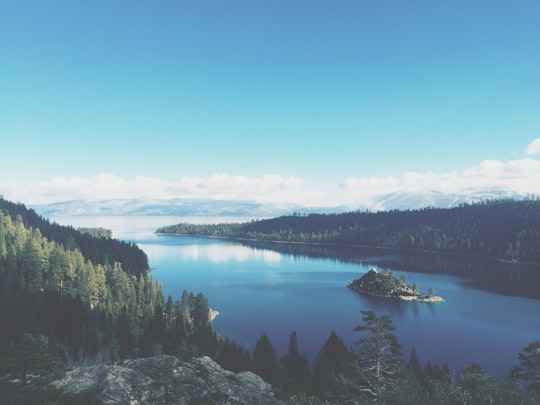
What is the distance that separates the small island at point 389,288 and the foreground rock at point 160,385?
355 ft

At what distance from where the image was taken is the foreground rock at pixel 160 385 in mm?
34750

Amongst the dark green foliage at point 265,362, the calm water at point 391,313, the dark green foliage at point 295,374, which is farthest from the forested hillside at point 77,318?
the calm water at point 391,313

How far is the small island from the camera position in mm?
138625

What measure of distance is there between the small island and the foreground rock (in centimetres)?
10827

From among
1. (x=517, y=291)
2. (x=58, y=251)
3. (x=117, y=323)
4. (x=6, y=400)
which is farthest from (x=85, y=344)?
(x=517, y=291)

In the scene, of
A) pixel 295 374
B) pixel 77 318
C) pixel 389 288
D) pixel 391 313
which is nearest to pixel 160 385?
pixel 295 374

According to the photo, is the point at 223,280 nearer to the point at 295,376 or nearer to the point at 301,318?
the point at 301,318

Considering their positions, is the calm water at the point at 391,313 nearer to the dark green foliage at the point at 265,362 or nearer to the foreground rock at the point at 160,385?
the dark green foliage at the point at 265,362

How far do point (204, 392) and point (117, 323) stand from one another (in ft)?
159

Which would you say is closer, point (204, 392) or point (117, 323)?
point (204, 392)

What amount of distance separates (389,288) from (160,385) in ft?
405

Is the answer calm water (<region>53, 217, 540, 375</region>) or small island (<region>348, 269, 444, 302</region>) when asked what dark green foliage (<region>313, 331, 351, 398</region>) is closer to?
calm water (<region>53, 217, 540, 375</region>)

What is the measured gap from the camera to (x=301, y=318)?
112 meters

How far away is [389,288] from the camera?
14275cm
